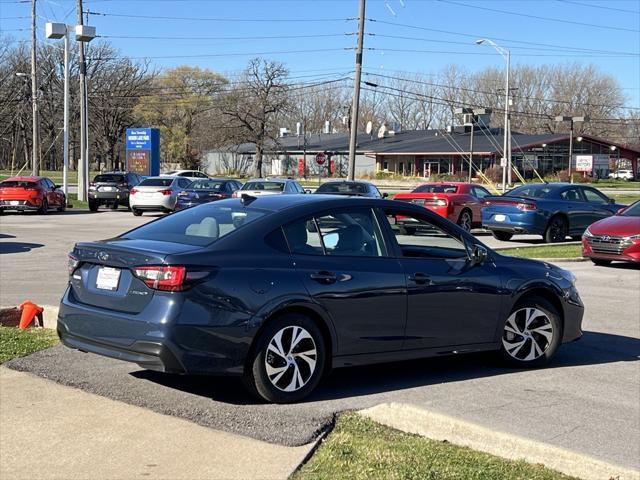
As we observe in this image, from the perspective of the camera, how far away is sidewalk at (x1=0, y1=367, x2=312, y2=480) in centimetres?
468

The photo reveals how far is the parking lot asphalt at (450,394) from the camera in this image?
5648mm

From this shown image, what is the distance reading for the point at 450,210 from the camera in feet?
84.2

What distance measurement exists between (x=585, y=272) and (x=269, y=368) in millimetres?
11166

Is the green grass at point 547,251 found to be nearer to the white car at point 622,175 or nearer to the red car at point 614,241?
the red car at point 614,241

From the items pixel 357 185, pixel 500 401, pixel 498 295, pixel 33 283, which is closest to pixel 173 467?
pixel 500 401

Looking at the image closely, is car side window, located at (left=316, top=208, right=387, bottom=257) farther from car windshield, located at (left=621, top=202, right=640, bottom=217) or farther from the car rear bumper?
car windshield, located at (left=621, top=202, right=640, bottom=217)

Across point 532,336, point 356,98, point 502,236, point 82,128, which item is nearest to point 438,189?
point 502,236

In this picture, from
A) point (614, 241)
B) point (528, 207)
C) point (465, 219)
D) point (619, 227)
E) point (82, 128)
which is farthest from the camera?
point (82, 128)

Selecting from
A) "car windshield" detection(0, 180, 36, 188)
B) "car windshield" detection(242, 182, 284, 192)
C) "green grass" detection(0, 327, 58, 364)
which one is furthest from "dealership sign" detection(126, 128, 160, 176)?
"green grass" detection(0, 327, 58, 364)

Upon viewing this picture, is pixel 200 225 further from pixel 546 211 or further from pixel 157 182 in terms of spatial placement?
pixel 157 182

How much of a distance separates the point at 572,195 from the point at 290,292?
1800cm

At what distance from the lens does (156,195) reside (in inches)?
1288

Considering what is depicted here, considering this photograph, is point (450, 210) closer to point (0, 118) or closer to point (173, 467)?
point (173, 467)

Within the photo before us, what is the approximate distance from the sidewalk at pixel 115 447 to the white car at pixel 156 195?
2695 centimetres
